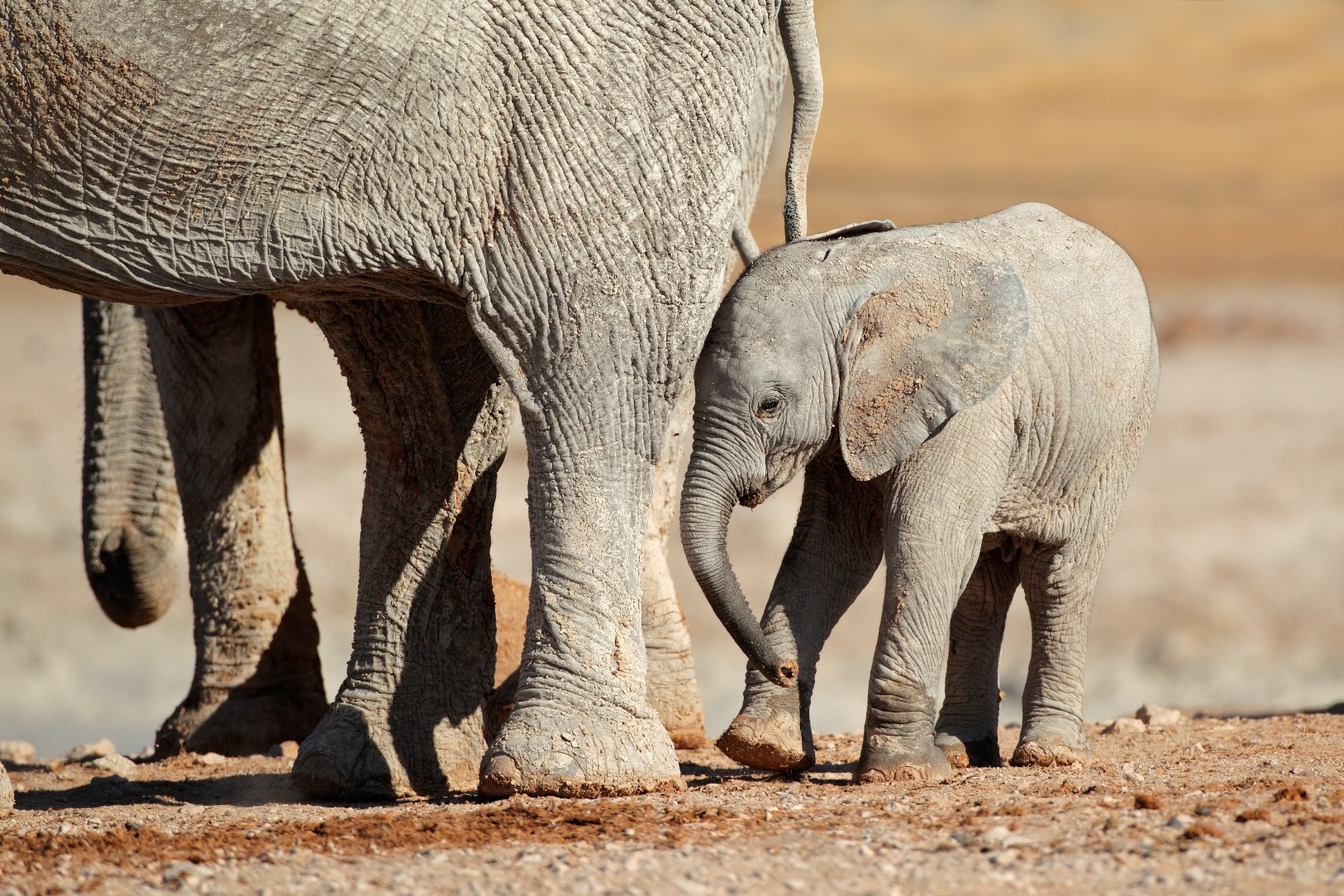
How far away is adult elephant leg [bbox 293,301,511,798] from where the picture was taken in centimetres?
567

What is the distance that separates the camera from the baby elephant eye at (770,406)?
213 inches

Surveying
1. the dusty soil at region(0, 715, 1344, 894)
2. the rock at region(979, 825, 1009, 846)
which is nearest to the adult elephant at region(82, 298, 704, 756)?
the dusty soil at region(0, 715, 1344, 894)

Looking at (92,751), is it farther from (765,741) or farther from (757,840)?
(757,840)

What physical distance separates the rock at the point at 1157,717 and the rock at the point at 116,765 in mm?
3712

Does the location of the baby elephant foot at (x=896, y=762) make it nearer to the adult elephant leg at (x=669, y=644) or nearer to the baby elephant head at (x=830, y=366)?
the baby elephant head at (x=830, y=366)

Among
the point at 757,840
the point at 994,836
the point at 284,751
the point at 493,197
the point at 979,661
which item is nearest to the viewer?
the point at 994,836

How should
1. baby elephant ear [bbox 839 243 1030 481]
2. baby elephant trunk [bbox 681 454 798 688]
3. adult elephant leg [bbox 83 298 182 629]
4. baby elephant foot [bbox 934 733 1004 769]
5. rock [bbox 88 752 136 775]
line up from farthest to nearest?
adult elephant leg [bbox 83 298 182 629], rock [bbox 88 752 136 775], baby elephant foot [bbox 934 733 1004 769], baby elephant ear [bbox 839 243 1030 481], baby elephant trunk [bbox 681 454 798 688]

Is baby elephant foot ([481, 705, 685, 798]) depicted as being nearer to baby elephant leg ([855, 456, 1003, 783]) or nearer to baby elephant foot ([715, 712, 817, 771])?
baby elephant foot ([715, 712, 817, 771])

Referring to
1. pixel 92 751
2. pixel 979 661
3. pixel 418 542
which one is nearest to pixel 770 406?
pixel 418 542

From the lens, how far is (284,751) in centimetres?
687

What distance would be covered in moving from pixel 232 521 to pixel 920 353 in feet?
9.07

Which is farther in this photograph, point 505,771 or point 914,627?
point 914,627

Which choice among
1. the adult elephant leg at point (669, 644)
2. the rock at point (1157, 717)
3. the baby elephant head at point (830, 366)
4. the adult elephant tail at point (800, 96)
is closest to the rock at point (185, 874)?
the baby elephant head at point (830, 366)

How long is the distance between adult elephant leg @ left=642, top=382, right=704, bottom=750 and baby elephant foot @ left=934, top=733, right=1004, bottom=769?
104 cm
